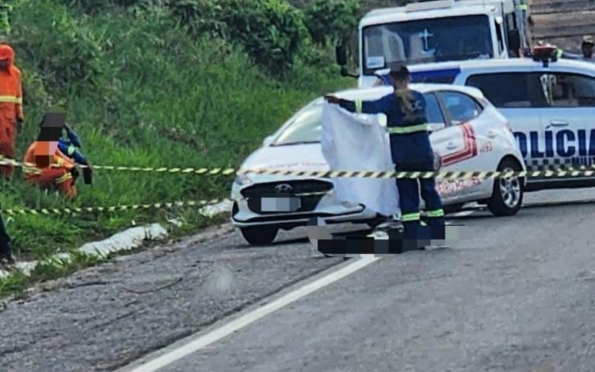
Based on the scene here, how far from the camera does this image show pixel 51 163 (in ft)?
58.0

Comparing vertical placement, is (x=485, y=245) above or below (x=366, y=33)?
below

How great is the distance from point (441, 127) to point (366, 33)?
7.40 metres

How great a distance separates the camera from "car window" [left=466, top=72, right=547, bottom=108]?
19203mm

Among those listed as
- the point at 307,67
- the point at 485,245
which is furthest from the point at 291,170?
the point at 307,67

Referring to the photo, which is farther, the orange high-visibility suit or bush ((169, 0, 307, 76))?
bush ((169, 0, 307, 76))

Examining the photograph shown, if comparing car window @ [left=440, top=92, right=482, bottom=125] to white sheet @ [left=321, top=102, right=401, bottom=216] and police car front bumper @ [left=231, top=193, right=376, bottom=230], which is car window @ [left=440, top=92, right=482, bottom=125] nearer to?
white sheet @ [left=321, top=102, right=401, bottom=216]

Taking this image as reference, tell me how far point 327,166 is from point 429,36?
8798 mm

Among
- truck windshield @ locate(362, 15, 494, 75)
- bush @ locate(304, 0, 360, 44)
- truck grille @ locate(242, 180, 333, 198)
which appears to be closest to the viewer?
truck grille @ locate(242, 180, 333, 198)

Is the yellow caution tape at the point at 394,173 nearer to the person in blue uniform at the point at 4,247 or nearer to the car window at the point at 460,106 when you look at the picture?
the car window at the point at 460,106

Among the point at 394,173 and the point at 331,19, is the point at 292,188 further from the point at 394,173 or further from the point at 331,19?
the point at 331,19

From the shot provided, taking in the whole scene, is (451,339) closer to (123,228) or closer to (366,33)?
(123,228)

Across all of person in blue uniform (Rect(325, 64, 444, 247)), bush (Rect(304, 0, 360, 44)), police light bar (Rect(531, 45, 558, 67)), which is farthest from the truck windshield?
bush (Rect(304, 0, 360, 44))

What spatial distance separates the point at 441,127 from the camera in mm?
17000

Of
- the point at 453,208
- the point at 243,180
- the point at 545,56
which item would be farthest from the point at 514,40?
the point at 243,180
